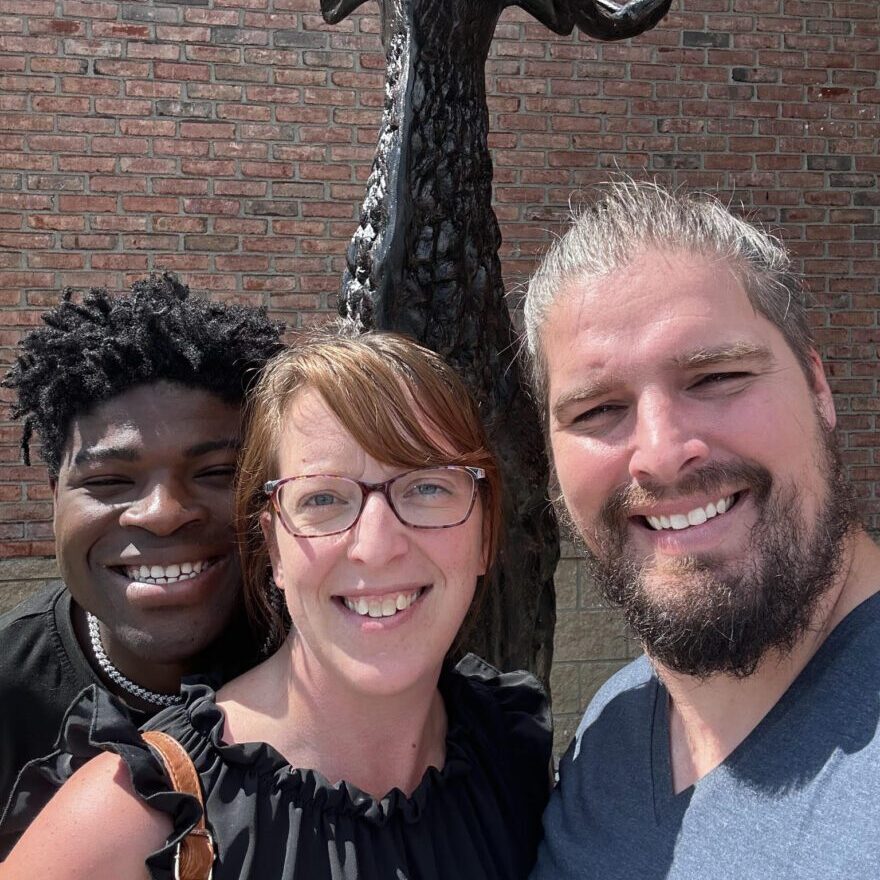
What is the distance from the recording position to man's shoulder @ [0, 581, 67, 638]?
1719mm

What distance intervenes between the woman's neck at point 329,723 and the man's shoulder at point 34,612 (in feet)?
1.75

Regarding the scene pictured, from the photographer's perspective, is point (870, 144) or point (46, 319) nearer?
point (46, 319)

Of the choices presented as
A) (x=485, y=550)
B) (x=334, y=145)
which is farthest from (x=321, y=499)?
(x=334, y=145)

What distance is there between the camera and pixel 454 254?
6.42ft

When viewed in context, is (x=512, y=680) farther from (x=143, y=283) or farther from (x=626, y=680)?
(x=143, y=283)

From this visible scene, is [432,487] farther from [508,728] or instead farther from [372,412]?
[508,728]

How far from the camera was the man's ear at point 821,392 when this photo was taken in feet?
4.73

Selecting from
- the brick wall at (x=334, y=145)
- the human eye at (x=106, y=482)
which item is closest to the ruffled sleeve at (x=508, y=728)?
the human eye at (x=106, y=482)

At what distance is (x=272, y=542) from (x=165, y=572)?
259mm

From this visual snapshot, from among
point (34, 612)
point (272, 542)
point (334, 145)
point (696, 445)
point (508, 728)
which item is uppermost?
point (334, 145)

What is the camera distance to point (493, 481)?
4.61ft

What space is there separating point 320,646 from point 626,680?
0.61 metres

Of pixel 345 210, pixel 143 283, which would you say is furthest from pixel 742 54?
pixel 143 283

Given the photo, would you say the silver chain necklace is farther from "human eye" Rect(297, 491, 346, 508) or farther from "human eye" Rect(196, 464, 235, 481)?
"human eye" Rect(297, 491, 346, 508)
